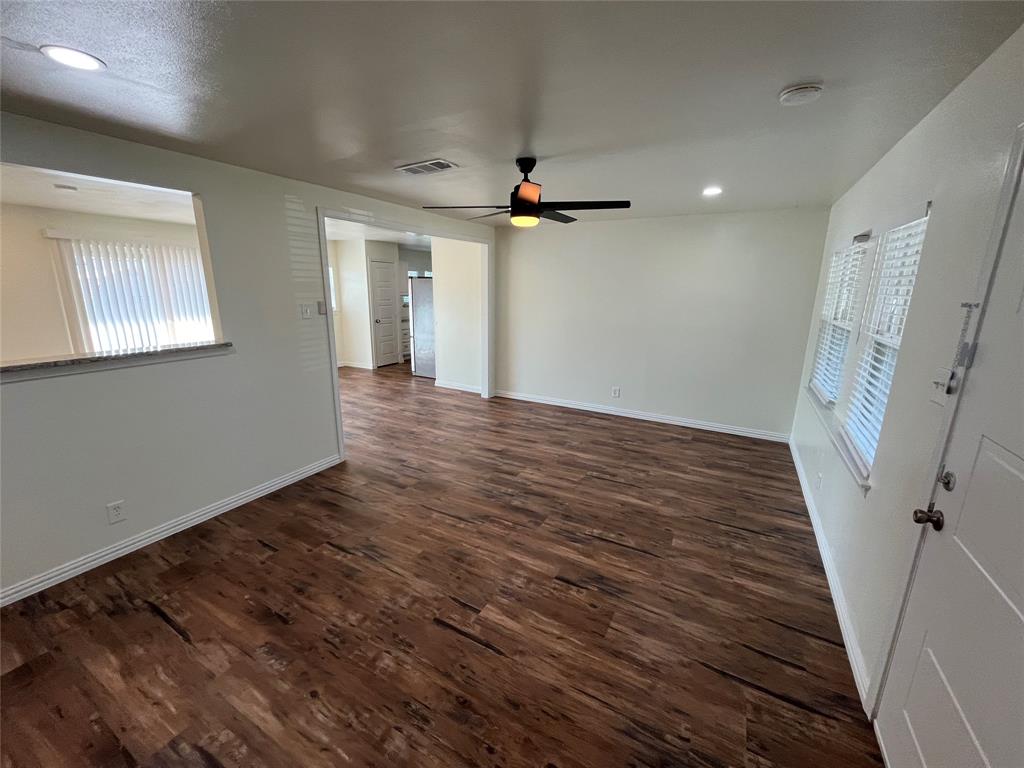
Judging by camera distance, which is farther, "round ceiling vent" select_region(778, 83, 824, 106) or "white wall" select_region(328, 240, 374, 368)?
"white wall" select_region(328, 240, 374, 368)

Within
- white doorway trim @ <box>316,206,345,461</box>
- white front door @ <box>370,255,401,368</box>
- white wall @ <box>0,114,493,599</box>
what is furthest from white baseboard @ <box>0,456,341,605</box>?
white front door @ <box>370,255,401,368</box>

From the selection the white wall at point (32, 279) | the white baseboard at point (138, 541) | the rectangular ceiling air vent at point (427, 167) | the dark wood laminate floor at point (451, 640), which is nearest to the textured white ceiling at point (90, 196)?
the white wall at point (32, 279)

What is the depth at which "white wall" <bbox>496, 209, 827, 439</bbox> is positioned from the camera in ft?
13.7

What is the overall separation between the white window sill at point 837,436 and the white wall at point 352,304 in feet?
22.7

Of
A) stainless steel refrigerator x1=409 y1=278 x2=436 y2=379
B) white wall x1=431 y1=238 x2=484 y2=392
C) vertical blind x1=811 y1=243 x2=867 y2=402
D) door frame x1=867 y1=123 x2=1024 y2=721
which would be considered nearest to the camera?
door frame x1=867 y1=123 x2=1024 y2=721

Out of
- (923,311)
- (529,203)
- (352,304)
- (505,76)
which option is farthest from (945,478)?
(352,304)

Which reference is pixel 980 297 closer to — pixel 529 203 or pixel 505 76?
pixel 505 76

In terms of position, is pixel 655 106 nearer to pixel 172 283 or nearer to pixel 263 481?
pixel 263 481

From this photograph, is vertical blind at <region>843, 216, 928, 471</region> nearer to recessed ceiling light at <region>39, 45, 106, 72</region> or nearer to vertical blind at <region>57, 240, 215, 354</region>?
recessed ceiling light at <region>39, 45, 106, 72</region>

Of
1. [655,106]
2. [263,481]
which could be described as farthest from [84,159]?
[655,106]

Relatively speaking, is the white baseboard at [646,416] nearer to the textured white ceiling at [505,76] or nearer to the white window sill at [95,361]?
the textured white ceiling at [505,76]

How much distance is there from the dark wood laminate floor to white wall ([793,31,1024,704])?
1.28ft

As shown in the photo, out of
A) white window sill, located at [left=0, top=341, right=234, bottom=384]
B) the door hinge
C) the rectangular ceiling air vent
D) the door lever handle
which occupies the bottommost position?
the door lever handle

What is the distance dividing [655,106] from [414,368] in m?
6.20
